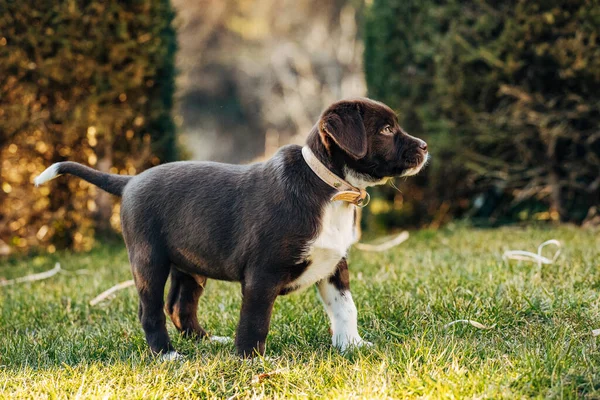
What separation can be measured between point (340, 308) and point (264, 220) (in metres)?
0.63

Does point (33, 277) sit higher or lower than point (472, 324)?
lower

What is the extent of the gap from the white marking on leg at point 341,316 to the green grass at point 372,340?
0.10m

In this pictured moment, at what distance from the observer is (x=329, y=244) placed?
3082 mm

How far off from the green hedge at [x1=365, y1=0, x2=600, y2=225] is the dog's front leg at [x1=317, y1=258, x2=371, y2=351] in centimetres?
449

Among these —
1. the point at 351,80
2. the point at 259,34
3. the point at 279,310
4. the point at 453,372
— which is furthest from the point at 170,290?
the point at 259,34

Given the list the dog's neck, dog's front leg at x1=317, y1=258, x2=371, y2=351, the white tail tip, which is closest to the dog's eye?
the dog's neck

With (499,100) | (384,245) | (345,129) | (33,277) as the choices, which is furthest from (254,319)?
(499,100)

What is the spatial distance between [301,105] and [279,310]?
16.8m

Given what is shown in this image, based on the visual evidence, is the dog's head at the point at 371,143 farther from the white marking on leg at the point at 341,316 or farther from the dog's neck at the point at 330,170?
the white marking on leg at the point at 341,316

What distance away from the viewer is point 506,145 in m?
7.84

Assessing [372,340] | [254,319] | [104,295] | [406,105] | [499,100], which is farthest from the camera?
[406,105]

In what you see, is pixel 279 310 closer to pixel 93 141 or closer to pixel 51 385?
pixel 51 385

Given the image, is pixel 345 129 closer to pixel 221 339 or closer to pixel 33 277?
pixel 221 339

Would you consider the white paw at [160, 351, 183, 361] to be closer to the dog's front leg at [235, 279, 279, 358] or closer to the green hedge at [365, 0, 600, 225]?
the dog's front leg at [235, 279, 279, 358]
